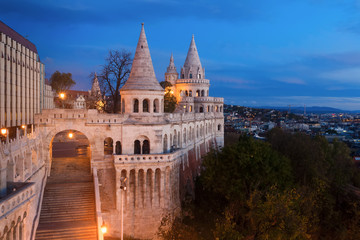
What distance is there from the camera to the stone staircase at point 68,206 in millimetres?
19984

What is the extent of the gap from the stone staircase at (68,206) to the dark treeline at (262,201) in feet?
20.1

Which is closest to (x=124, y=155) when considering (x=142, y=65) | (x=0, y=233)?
(x=142, y=65)

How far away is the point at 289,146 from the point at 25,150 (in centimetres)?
3448

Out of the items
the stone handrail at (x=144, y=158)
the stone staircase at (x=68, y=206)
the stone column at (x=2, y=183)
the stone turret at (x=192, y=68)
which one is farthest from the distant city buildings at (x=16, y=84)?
the stone turret at (x=192, y=68)

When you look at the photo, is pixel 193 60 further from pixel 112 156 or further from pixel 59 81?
pixel 59 81

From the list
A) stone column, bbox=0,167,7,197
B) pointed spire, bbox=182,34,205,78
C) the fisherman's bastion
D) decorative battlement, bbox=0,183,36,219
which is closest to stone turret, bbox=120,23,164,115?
the fisherman's bastion

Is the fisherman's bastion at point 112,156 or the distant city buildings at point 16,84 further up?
the distant city buildings at point 16,84

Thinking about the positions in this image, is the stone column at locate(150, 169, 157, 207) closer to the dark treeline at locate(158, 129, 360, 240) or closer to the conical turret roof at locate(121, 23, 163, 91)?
the dark treeline at locate(158, 129, 360, 240)

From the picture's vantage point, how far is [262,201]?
24.7 metres

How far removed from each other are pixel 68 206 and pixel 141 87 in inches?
450

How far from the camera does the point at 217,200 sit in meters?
30.2

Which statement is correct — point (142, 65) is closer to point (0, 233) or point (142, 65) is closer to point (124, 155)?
point (124, 155)

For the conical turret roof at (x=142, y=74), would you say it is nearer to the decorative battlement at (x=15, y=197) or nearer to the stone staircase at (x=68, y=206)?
the stone staircase at (x=68, y=206)

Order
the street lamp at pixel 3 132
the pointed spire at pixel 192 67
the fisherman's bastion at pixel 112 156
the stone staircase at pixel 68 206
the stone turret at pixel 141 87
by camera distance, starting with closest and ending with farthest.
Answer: the stone staircase at pixel 68 206
the fisherman's bastion at pixel 112 156
the street lamp at pixel 3 132
the stone turret at pixel 141 87
the pointed spire at pixel 192 67
